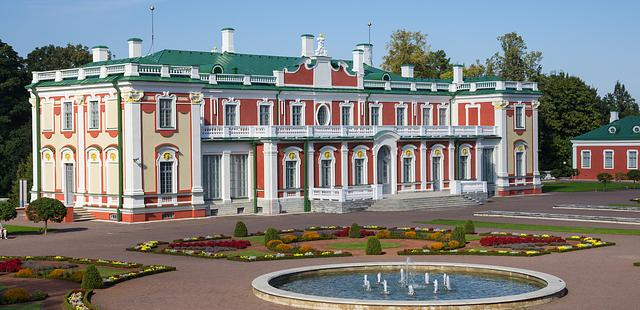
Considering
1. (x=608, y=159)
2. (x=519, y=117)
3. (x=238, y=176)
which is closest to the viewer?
(x=238, y=176)

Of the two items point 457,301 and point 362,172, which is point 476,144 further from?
point 457,301

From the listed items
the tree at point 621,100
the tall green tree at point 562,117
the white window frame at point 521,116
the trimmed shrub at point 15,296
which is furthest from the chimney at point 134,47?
the tree at point 621,100

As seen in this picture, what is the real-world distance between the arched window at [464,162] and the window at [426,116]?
4.06 m

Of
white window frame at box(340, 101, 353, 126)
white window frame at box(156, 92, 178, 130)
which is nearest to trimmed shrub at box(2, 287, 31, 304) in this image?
white window frame at box(156, 92, 178, 130)

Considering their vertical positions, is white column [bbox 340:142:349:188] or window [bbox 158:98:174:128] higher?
window [bbox 158:98:174:128]

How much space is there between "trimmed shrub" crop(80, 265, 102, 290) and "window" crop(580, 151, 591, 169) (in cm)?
6486

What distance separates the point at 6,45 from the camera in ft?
243

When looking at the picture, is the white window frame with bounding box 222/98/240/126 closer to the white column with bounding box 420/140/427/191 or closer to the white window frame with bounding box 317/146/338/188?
the white window frame with bounding box 317/146/338/188

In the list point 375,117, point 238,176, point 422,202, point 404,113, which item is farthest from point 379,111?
point 238,176

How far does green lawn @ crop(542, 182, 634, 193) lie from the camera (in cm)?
7253

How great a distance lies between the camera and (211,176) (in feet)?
175

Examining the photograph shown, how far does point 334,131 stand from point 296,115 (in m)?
3.35

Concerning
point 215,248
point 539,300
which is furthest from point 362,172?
point 539,300

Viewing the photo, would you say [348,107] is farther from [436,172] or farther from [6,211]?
[6,211]
